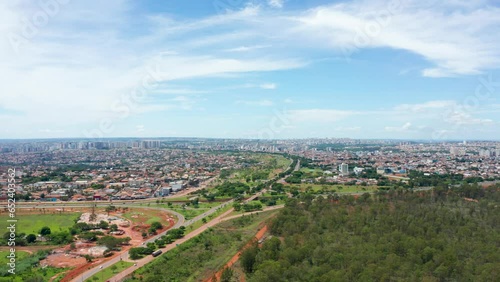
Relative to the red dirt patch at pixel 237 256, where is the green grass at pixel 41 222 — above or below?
below

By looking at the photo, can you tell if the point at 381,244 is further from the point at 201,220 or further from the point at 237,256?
the point at 201,220

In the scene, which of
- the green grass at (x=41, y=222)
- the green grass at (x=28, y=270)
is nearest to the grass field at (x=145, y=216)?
the green grass at (x=41, y=222)

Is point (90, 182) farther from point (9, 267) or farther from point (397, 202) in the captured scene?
point (397, 202)

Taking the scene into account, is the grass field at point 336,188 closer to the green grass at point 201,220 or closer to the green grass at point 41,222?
the green grass at point 201,220

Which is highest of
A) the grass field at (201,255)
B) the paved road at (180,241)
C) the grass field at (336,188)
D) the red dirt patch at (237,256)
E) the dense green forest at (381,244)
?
the dense green forest at (381,244)

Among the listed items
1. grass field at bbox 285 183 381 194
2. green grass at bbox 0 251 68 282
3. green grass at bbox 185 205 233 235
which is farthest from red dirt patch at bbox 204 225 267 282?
grass field at bbox 285 183 381 194
